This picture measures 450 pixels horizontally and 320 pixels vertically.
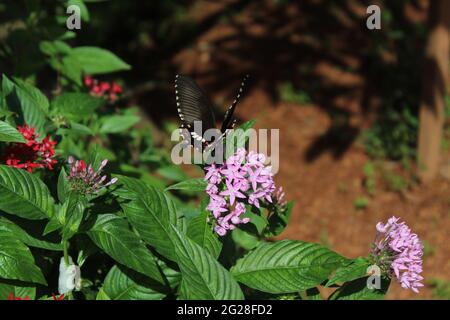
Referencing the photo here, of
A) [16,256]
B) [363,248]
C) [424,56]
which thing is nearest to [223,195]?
[16,256]

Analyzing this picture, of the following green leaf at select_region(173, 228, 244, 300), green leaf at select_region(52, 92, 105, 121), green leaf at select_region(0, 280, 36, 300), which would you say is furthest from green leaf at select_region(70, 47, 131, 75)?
green leaf at select_region(173, 228, 244, 300)

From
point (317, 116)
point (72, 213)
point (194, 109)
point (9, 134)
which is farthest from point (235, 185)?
point (317, 116)

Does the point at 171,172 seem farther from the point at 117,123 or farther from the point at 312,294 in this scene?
the point at 312,294

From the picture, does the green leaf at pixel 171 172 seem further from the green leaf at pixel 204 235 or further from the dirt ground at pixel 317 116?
the green leaf at pixel 204 235

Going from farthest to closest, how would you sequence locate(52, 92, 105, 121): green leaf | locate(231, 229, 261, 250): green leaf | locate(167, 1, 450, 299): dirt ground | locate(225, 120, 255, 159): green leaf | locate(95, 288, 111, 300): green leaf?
locate(167, 1, 450, 299): dirt ground → locate(52, 92, 105, 121): green leaf → locate(231, 229, 261, 250): green leaf → locate(225, 120, 255, 159): green leaf → locate(95, 288, 111, 300): green leaf

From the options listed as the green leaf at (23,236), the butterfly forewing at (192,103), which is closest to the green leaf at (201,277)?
the green leaf at (23,236)

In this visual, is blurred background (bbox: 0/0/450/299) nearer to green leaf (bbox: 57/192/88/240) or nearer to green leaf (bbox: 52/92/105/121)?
green leaf (bbox: 52/92/105/121)

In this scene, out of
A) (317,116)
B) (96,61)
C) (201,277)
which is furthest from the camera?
(317,116)
